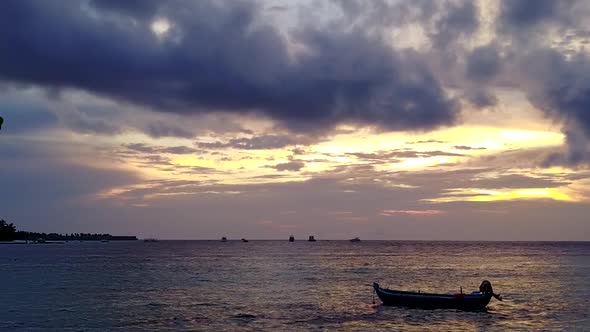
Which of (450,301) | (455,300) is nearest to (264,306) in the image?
(450,301)

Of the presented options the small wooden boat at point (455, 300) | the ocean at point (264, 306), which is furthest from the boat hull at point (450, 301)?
the ocean at point (264, 306)

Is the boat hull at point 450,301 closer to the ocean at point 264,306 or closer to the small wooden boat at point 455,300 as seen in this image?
the small wooden boat at point 455,300

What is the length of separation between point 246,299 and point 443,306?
24.3 metres

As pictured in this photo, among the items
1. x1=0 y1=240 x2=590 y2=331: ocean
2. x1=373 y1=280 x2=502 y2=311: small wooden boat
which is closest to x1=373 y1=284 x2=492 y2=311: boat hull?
x1=373 y1=280 x2=502 y2=311: small wooden boat

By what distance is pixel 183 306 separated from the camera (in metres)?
66.2

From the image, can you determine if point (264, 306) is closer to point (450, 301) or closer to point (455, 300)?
point (450, 301)

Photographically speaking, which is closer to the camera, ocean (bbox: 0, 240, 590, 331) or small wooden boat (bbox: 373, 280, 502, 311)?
ocean (bbox: 0, 240, 590, 331)

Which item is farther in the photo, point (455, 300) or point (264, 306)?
point (264, 306)

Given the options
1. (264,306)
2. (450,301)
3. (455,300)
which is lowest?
(264,306)

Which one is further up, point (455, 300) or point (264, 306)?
point (455, 300)

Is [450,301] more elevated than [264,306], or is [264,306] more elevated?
[450,301]

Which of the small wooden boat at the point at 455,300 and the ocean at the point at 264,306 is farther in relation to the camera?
the small wooden boat at the point at 455,300

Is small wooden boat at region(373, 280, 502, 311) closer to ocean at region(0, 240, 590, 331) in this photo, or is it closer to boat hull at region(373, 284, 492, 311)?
boat hull at region(373, 284, 492, 311)

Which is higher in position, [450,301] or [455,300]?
[455,300]
